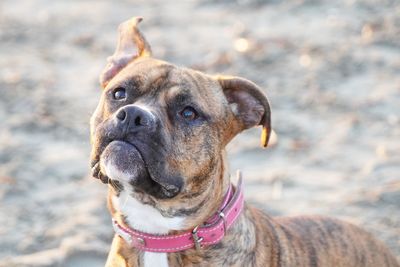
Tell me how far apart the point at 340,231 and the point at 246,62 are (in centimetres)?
401

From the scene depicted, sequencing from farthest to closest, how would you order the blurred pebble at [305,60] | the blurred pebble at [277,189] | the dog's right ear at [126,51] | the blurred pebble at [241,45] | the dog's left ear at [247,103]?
the blurred pebble at [241,45]
the blurred pebble at [305,60]
the blurred pebble at [277,189]
the dog's right ear at [126,51]
the dog's left ear at [247,103]

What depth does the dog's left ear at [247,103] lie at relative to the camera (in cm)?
481

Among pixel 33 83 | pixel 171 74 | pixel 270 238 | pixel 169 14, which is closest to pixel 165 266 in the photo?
pixel 270 238

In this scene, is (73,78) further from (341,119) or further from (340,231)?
(340,231)

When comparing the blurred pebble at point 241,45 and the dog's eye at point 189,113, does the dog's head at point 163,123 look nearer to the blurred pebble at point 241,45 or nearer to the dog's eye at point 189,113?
the dog's eye at point 189,113

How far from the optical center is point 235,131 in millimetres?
4918

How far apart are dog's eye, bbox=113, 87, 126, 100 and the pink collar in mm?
711

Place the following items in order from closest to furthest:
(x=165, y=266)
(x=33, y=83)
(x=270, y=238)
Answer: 1. (x=165, y=266)
2. (x=270, y=238)
3. (x=33, y=83)

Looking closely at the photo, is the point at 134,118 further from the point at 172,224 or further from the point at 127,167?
the point at 172,224

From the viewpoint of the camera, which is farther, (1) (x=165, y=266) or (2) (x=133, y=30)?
(2) (x=133, y=30)

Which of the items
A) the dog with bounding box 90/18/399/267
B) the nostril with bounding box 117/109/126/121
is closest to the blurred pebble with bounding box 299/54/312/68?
the dog with bounding box 90/18/399/267

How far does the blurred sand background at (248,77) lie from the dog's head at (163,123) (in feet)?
5.61

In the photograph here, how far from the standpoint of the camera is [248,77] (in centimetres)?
860

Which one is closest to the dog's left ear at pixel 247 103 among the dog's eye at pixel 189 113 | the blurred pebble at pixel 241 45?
the dog's eye at pixel 189 113
